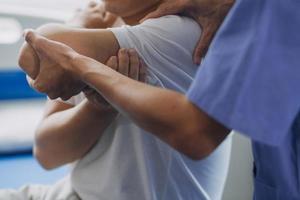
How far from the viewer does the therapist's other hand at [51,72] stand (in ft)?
2.48

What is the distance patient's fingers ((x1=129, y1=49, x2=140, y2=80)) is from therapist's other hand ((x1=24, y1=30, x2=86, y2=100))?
0.34 ft

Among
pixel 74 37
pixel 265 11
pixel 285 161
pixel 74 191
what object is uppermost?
pixel 265 11

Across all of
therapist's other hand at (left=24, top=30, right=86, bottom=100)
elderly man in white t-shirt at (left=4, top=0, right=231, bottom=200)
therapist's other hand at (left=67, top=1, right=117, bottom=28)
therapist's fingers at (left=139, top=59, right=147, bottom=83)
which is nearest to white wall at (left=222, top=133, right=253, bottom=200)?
elderly man in white t-shirt at (left=4, top=0, right=231, bottom=200)

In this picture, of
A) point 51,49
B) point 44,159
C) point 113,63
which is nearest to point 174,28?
point 113,63

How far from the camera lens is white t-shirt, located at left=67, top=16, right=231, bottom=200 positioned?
33.9 inches

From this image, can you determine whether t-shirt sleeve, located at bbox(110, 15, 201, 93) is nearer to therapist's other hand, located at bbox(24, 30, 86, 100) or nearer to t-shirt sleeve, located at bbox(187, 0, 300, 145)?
therapist's other hand, located at bbox(24, 30, 86, 100)

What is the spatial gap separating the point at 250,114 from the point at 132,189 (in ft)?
1.36

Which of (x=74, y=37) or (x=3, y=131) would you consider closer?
(x=74, y=37)

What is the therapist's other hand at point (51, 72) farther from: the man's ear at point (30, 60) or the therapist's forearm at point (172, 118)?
the therapist's forearm at point (172, 118)

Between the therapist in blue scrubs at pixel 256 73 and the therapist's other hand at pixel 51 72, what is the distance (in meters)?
0.27

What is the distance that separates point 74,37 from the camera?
829 millimetres

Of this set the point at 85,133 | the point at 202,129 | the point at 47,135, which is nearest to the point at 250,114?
the point at 202,129

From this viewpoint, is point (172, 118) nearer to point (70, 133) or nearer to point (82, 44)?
point (82, 44)

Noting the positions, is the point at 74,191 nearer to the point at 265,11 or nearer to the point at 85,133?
the point at 85,133
